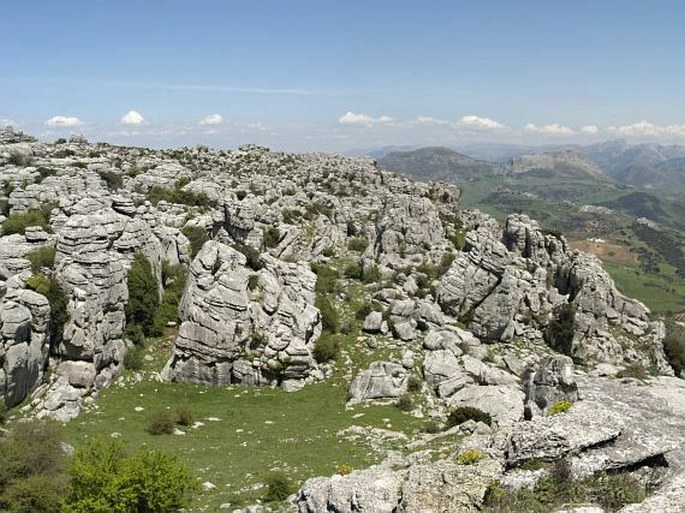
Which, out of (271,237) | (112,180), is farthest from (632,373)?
(112,180)

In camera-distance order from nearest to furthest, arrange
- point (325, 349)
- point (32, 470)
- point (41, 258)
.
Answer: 1. point (32, 470)
2. point (41, 258)
3. point (325, 349)

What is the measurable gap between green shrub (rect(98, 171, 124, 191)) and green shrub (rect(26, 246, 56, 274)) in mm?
35380

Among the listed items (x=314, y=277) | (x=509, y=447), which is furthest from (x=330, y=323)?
(x=509, y=447)

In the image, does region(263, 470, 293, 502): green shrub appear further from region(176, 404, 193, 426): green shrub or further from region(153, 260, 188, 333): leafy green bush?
region(153, 260, 188, 333): leafy green bush

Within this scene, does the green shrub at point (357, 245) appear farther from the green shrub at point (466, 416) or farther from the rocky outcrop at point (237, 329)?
the green shrub at point (466, 416)

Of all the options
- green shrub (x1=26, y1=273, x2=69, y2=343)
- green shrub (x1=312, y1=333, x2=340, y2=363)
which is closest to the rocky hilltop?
green shrub (x1=26, y1=273, x2=69, y2=343)

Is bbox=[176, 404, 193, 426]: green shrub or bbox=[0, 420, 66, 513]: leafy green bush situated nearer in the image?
Result: bbox=[0, 420, 66, 513]: leafy green bush

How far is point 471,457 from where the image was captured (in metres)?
17.0

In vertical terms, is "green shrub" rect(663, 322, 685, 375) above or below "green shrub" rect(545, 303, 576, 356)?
below

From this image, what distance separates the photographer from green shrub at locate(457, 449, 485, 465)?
1684 centimetres

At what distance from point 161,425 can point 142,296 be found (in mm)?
14162

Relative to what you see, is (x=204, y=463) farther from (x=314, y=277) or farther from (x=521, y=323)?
(x=521, y=323)

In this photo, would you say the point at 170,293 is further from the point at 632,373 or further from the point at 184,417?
the point at 632,373

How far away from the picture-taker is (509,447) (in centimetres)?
1655
